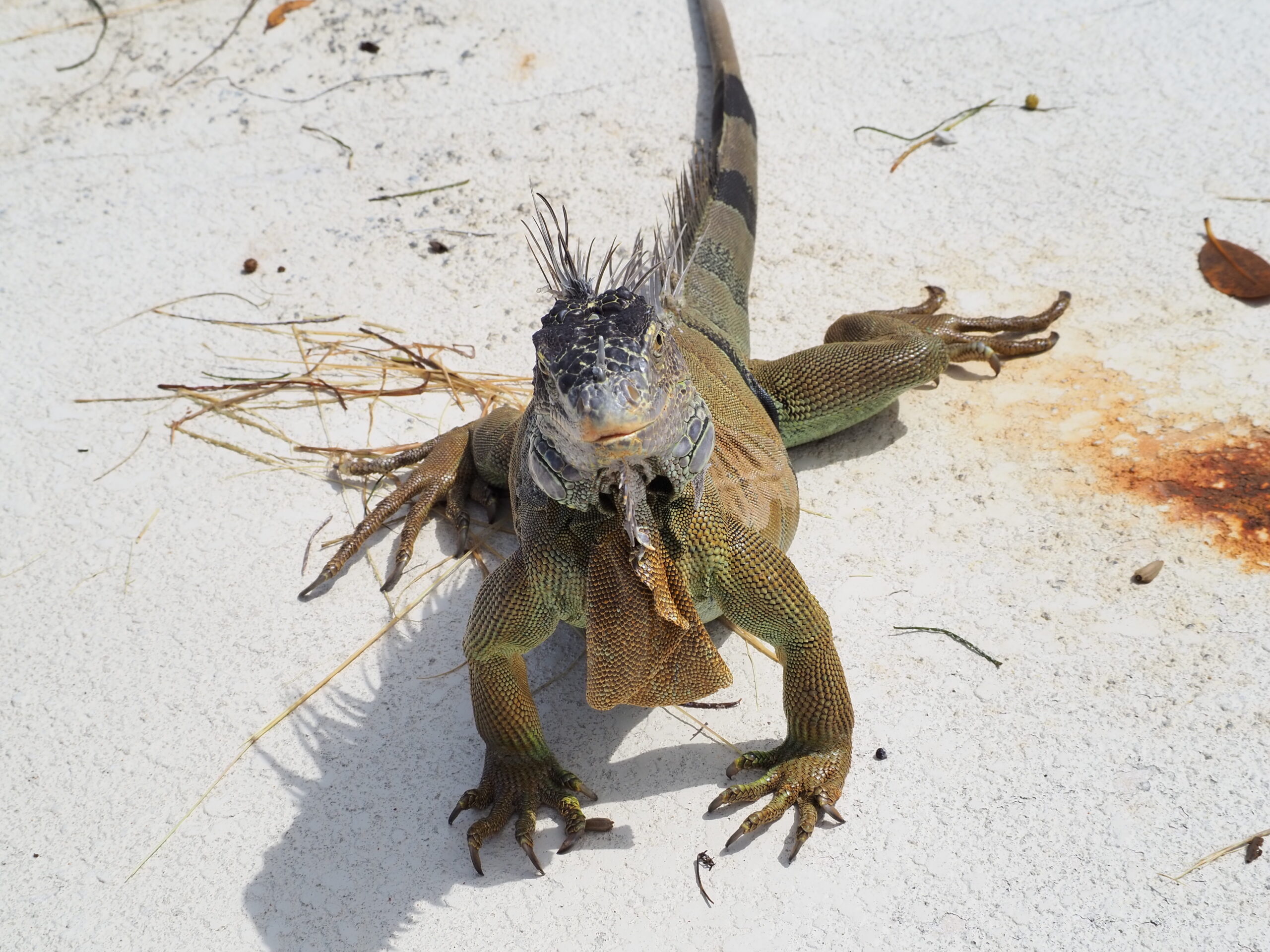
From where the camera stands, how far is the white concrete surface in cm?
A: 220

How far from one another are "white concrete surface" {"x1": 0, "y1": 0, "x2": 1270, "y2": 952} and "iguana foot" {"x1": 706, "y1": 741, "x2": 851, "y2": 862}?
5 cm

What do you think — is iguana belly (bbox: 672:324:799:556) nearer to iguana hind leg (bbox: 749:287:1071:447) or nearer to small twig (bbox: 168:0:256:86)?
iguana hind leg (bbox: 749:287:1071:447)

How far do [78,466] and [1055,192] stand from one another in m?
3.68

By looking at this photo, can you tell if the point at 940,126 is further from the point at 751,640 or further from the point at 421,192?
the point at 751,640

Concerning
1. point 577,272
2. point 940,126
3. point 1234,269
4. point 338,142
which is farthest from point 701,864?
point 338,142

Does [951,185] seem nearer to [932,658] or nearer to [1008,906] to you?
[932,658]

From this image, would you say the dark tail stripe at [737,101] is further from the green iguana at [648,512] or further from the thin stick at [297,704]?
the thin stick at [297,704]

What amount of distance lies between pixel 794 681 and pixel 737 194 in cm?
205

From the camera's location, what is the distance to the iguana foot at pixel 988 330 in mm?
3359

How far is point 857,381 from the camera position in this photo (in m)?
3.10

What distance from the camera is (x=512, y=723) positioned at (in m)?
2.35

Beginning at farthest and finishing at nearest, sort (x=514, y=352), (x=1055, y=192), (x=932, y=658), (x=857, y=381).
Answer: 1. (x=1055, y=192)
2. (x=514, y=352)
3. (x=857, y=381)
4. (x=932, y=658)

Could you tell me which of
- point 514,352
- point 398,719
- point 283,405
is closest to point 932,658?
point 398,719

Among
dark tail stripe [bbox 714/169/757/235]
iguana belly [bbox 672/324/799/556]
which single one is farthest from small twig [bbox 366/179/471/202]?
iguana belly [bbox 672/324/799/556]
